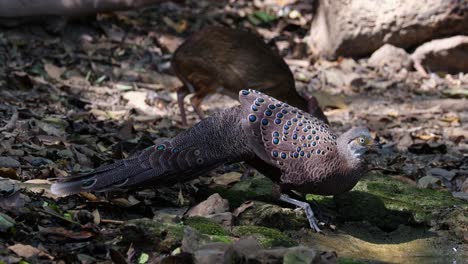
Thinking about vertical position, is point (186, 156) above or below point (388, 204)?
above

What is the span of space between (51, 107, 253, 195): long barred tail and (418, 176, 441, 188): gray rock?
168 centimetres

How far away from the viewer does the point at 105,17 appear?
8984 millimetres

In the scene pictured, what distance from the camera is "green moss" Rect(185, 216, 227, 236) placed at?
3.68 m

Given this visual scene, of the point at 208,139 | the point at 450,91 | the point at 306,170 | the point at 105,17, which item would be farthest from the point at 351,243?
the point at 105,17

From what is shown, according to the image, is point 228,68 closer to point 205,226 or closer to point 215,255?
point 205,226

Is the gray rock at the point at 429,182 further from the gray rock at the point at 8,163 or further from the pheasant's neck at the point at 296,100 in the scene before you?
the gray rock at the point at 8,163

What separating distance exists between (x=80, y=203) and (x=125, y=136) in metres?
1.93

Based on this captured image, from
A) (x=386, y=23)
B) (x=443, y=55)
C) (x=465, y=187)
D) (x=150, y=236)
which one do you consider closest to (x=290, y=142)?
(x=150, y=236)

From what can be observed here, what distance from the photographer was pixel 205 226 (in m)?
3.72

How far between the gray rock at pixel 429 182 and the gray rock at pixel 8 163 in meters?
2.65

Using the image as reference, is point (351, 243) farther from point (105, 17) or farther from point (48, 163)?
point (105, 17)

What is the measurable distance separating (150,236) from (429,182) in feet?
8.81

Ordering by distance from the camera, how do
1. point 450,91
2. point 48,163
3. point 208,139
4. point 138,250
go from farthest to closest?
point 450,91 < point 48,163 < point 208,139 < point 138,250

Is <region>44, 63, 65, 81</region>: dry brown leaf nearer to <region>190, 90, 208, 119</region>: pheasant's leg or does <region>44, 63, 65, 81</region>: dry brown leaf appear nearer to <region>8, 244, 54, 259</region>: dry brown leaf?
<region>190, 90, 208, 119</region>: pheasant's leg
